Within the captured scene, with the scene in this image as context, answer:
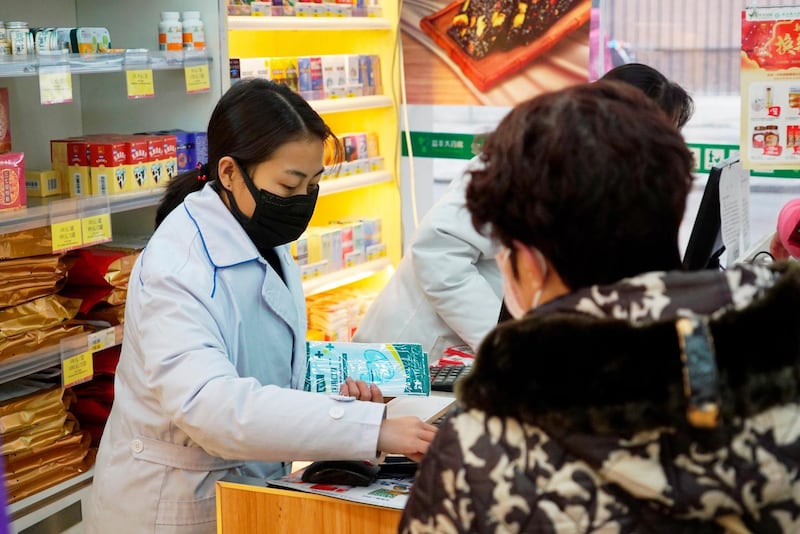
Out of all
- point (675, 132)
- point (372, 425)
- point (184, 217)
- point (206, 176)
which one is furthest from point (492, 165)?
point (206, 176)

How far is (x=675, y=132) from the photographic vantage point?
1223 millimetres

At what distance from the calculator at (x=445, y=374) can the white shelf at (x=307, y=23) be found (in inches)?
84.1

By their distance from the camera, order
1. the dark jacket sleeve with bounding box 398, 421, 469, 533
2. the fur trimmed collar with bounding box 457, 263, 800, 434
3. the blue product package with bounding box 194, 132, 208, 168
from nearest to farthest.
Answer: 1. the fur trimmed collar with bounding box 457, 263, 800, 434
2. the dark jacket sleeve with bounding box 398, 421, 469, 533
3. the blue product package with bounding box 194, 132, 208, 168

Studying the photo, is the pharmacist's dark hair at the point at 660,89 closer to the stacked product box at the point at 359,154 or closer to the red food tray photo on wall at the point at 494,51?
the red food tray photo on wall at the point at 494,51

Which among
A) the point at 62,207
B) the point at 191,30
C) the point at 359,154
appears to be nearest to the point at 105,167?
the point at 62,207

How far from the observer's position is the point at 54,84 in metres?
3.23

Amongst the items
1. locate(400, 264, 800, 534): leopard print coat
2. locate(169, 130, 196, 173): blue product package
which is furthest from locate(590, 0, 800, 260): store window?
locate(400, 264, 800, 534): leopard print coat

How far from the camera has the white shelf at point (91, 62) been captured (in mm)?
3092

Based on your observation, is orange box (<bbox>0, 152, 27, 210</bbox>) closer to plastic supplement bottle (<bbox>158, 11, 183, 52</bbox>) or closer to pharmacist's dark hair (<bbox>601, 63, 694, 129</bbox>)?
plastic supplement bottle (<bbox>158, 11, 183, 52</bbox>)

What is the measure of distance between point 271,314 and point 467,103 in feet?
11.8

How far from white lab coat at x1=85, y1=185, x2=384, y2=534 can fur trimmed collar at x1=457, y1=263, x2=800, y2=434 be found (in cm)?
83

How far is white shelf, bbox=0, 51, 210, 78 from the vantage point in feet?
10.1

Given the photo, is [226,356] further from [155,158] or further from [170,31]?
[170,31]

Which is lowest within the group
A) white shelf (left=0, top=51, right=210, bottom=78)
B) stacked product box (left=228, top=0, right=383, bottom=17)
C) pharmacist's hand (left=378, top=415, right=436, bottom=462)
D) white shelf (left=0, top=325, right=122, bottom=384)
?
white shelf (left=0, top=325, right=122, bottom=384)
